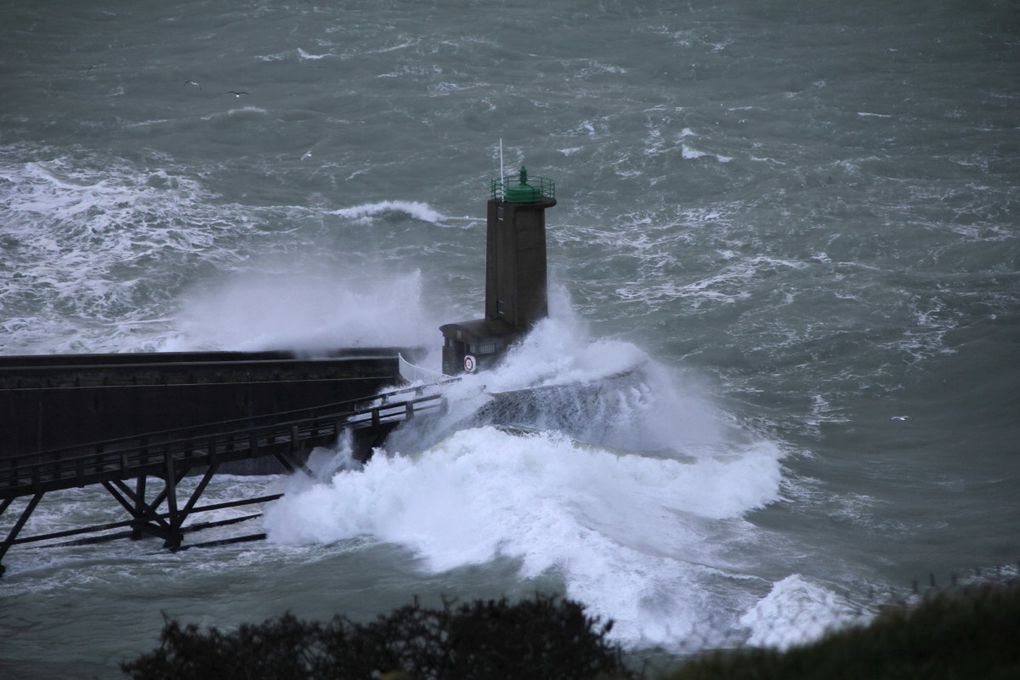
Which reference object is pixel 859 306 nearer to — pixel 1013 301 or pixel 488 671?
pixel 1013 301

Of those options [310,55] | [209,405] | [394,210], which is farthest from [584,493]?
[310,55]

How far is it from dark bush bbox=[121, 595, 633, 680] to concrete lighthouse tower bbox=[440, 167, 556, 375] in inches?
636

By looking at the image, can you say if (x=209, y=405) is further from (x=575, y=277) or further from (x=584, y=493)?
(x=575, y=277)

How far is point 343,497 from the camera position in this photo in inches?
1048

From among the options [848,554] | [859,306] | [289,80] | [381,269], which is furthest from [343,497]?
[289,80]

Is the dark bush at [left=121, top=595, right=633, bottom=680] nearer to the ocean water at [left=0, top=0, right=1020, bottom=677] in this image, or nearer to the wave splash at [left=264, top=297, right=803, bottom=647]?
the ocean water at [left=0, top=0, right=1020, bottom=677]

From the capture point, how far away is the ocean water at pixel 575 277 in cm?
2264

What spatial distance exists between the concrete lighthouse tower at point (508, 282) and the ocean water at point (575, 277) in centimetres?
72

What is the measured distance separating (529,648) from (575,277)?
27.6 meters

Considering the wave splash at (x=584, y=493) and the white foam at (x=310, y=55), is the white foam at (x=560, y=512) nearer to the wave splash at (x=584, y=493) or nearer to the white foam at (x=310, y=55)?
the wave splash at (x=584, y=493)

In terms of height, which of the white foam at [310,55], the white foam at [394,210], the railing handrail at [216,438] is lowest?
the railing handrail at [216,438]

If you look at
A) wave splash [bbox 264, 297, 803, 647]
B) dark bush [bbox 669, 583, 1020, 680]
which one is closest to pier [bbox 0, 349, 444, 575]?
wave splash [bbox 264, 297, 803, 647]

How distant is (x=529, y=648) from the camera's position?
14039 mm

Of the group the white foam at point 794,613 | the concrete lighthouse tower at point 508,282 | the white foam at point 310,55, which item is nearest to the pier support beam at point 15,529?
the concrete lighthouse tower at point 508,282
